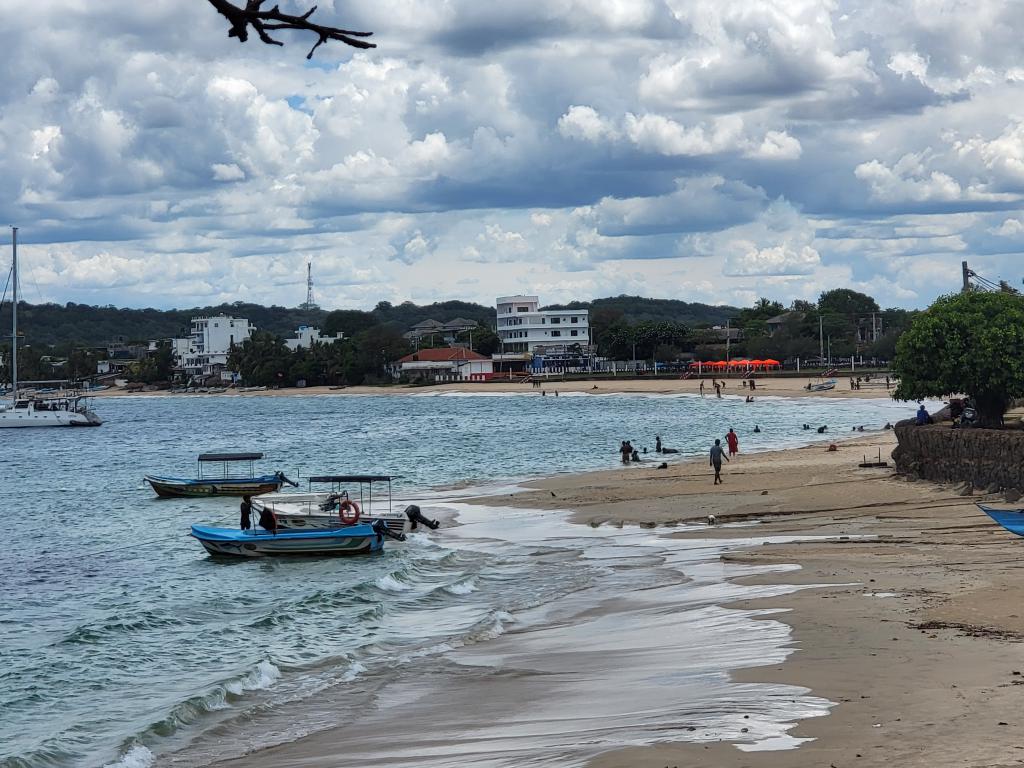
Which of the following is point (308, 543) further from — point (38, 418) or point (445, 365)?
point (445, 365)

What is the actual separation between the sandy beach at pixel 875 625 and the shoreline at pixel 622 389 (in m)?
86.8

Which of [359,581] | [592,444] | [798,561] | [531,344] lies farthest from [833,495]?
[531,344]

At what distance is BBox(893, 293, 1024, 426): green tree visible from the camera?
36.2 metres

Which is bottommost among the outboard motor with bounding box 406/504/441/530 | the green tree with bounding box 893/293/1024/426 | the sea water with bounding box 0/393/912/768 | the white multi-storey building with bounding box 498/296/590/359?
the sea water with bounding box 0/393/912/768

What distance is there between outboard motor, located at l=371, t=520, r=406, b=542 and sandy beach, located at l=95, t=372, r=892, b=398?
92119mm

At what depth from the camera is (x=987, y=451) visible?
30.9 metres

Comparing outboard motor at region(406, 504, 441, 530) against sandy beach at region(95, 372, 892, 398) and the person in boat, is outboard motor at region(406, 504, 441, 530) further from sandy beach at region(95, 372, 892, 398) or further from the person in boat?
sandy beach at region(95, 372, 892, 398)

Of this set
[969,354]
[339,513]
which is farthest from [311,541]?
[969,354]

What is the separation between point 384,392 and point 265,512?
138661 mm

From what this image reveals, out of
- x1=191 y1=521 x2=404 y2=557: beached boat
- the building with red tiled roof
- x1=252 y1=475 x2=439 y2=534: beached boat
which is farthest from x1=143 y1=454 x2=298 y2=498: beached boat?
the building with red tiled roof

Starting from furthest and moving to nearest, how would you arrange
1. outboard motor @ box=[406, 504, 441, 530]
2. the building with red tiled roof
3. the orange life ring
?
1. the building with red tiled roof
2. outboard motor @ box=[406, 504, 441, 530]
3. the orange life ring

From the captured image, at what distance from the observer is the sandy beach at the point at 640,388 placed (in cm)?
12600

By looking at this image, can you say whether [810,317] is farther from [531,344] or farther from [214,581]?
[214,581]

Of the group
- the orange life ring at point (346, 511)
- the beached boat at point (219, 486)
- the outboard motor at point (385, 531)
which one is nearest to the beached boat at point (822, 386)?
the beached boat at point (219, 486)
